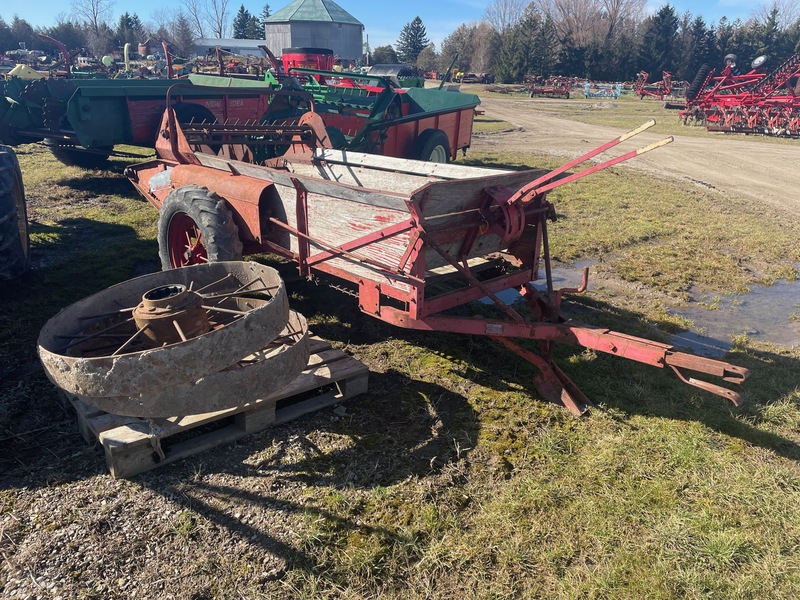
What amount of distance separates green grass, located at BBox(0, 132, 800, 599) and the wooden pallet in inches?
3.5

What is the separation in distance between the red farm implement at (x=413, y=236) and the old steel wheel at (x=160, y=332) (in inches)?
18.8

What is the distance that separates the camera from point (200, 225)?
4344mm

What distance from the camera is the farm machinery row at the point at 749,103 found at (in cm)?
1962

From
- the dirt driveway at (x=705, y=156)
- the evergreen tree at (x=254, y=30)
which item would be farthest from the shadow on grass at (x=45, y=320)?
the evergreen tree at (x=254, y=30)

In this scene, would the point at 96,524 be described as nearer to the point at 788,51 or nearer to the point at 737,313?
the point at 737,313

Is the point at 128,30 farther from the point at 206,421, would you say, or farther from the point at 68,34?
the point at 206,421

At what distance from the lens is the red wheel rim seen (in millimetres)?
4949

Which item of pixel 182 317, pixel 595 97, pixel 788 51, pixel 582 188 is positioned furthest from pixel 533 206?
pixel 788 51

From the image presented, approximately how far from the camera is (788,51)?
47188 mm

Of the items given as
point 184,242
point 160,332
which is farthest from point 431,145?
point 160,332

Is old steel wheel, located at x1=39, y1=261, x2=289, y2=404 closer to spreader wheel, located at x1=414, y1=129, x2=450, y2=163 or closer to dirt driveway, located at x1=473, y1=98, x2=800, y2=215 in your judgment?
spreader wheel, located at x1=414, y1=129, x2=450, y2=163

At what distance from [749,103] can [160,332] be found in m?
24.1

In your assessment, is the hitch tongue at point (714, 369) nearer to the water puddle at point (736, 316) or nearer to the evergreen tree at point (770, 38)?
the water puddle at point (736, 316)

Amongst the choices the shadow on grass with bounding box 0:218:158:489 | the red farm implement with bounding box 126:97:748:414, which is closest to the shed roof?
the shadow on grass with bounding box 0:218:158:489
